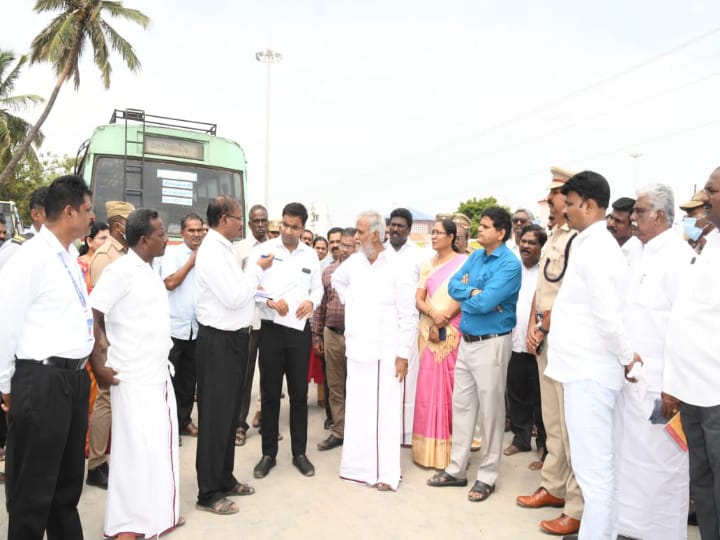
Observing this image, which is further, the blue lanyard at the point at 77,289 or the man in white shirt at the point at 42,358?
the blue lanyard at the point at 77,289

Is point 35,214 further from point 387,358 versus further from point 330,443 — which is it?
point 330,443

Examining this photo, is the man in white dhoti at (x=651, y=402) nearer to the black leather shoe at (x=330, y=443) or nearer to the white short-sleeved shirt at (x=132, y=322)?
the black leather shoe at (x=330, y=443)

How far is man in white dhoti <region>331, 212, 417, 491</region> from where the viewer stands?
4523 millimetres

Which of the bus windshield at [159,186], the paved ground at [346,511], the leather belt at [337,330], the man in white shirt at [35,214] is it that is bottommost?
the paved ground at [346,511]

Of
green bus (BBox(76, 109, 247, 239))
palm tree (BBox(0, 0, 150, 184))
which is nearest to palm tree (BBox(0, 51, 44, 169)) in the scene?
palm tree (BBox(0, 0, 150, 184))

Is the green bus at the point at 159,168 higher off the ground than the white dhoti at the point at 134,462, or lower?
higher

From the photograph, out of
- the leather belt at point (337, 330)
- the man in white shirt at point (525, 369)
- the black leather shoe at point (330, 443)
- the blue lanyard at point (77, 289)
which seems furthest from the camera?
the leather belt at point (337, 330)

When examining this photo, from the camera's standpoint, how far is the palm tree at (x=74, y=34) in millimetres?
18406

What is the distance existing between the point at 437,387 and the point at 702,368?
2.52 m

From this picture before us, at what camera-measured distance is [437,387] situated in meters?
5.00

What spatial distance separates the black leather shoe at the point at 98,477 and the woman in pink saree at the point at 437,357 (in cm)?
250

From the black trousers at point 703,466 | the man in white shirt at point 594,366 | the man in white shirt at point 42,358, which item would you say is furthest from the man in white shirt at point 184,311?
the black trousers at point 703,466

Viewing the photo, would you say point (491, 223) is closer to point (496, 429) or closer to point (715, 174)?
point (496, 429)

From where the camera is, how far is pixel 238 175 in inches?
342
